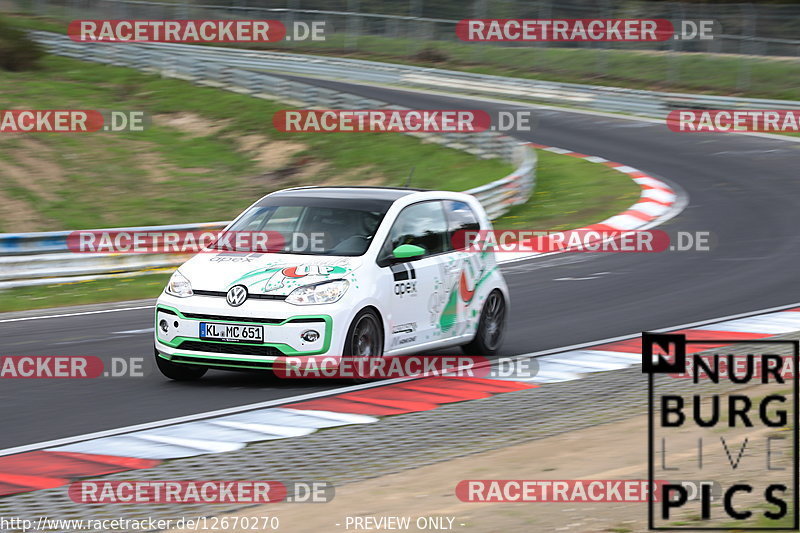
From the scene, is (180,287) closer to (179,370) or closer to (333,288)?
(179,370)

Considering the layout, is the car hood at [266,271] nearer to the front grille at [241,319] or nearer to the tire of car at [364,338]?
the front grille at [241,319]

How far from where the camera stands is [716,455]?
7.24 metres

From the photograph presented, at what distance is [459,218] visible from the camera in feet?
36.8

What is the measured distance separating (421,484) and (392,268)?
339cm

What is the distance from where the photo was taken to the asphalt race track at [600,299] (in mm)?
9219

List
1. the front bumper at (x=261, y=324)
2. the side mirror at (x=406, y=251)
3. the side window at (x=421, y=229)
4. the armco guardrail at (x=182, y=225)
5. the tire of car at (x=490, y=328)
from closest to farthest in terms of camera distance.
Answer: the front bumper at (x=261, y=324) < the side mirror at (x=406, y=251) < the side window at (x=421, y=229) < the tire of car at (x=490, y=328) < the armco guardrail at (x=182, y=225)

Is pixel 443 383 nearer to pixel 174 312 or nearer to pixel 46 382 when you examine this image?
pixel 174 312

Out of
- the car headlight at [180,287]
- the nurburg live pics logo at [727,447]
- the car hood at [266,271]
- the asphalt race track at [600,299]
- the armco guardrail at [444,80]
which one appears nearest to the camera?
the nurburg live pics logo at [727,447]

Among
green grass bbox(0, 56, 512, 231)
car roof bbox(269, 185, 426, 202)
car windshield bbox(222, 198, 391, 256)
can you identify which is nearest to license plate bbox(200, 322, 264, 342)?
car windshield bbox(222, 198, 391, 256)

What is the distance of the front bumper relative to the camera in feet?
30.7

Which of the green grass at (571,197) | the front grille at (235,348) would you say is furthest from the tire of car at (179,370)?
the green grass at (571,197)

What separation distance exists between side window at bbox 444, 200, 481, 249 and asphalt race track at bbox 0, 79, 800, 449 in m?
A: 1.31

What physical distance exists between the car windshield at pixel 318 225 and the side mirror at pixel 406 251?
0.23 metres

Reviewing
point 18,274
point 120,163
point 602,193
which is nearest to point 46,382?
point 18,274
